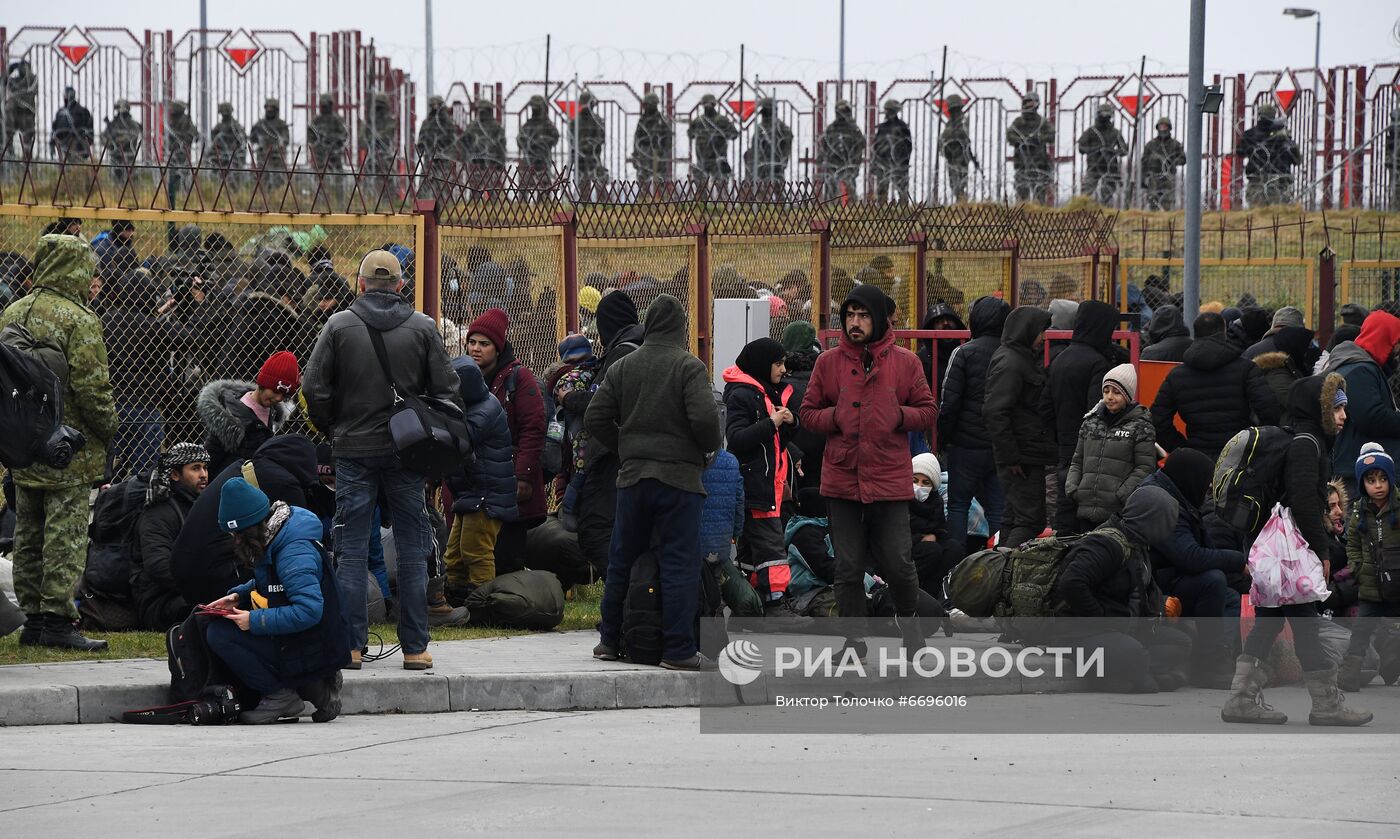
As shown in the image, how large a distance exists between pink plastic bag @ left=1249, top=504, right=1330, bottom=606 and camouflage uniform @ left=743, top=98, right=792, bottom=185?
24.0 metres

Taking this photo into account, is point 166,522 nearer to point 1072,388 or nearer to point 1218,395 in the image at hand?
point 1072,388

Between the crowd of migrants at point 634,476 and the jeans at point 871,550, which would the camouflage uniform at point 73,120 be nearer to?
the crowd of migrants at point 634,476

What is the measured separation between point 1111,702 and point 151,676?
4707mm

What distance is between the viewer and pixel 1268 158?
37250mm

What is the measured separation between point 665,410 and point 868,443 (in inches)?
44.1

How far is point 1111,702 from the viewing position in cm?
1000

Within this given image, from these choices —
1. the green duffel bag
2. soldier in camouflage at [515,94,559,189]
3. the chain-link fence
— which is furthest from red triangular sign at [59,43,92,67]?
the green duffel bag

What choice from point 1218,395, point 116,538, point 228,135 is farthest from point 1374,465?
point 228,135

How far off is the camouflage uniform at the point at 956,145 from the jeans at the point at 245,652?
27035 millimetres

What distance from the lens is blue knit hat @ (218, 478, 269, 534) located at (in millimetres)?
8492

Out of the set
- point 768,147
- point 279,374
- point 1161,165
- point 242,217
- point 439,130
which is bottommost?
point 279,374

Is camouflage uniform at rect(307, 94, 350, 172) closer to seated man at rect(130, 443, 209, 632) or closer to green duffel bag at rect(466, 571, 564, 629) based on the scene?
green duffel bag at rect(466, 571, 564, 629)

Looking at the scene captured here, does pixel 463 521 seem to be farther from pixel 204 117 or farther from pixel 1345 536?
pixel 204 117

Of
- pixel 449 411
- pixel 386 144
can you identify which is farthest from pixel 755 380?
pixel 386 144
